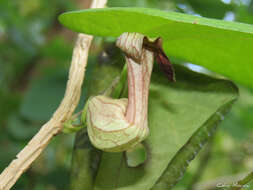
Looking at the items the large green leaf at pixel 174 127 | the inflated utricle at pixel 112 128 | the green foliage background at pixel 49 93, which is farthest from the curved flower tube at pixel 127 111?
the green foliage background at pixel 49 93

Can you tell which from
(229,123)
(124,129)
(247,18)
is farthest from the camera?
(229,123)

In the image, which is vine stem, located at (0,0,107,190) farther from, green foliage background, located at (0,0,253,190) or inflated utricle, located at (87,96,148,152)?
green foliage background, located at (0,0,253,190)

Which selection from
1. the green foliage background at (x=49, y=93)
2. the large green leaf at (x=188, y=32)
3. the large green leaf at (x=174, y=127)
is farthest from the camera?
the green foliage background at (x=49, y=93)

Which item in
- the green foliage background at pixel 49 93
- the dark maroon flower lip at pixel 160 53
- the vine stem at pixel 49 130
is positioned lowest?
the green foliage background at pixel 49 93

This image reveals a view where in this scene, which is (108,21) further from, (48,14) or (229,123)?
(48,14)

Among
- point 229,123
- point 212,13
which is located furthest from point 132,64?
point 229,123

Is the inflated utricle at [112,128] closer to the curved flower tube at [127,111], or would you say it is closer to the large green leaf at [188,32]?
the curved flower tube at [127,111]

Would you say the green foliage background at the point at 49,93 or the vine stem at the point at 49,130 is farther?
the green foliage background at the point at 49,93
